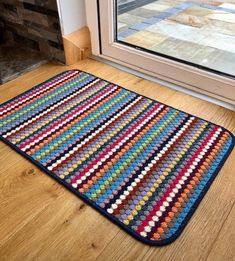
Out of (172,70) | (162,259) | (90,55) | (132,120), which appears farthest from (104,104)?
(162,259)

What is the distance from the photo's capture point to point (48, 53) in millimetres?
1617

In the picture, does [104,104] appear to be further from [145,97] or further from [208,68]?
[208,68]

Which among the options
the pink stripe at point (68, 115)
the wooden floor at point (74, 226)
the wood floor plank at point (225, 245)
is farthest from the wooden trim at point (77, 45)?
the wood floor plank at point (225, 245)

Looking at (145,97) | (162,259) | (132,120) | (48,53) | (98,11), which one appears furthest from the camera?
(48,53)

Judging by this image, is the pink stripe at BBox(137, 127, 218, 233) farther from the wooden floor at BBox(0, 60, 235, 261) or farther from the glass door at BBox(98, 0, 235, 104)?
the glass door at BBox(98, 0, 235, 104)

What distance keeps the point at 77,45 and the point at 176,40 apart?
615 millimetres

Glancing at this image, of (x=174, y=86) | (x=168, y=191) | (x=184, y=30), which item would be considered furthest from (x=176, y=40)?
(x=168, y=191)

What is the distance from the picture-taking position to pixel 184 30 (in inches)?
73.9

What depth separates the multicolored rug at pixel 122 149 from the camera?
85 cm

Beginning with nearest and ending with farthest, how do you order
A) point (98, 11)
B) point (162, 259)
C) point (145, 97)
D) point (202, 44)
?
point (162, 259) < point (145, 97) < point (98, 11) < point (202, 44)

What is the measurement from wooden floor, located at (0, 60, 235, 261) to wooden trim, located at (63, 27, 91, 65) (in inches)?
28.8

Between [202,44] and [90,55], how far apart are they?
0.67 m

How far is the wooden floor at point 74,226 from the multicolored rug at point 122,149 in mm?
26

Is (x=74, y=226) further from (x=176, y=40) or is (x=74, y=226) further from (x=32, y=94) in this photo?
(x=176, y=40)
